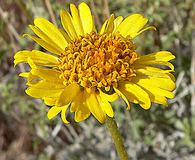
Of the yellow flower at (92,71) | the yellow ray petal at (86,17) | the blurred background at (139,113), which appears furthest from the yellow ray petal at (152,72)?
the blurred background at (139,113)

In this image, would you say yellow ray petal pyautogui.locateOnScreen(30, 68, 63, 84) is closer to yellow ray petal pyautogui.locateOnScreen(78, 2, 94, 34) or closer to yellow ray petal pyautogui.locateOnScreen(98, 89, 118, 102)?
yellow ray petal pyautogui.locateOnScreen(98, 89, 118, 102)

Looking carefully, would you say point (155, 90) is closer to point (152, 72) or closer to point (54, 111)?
point (152, 72)

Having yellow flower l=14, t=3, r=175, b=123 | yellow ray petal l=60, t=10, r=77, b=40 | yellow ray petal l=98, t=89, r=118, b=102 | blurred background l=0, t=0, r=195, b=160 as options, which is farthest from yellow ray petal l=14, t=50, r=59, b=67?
blurred background l=0, t=0, r=195, b=160

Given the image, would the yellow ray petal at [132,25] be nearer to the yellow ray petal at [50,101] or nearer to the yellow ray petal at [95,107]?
the yellow ray petal at [95,107]

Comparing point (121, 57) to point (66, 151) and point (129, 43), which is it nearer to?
point (129, 43)

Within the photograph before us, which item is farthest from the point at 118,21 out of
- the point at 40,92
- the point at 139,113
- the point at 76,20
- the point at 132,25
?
the point at 139,113

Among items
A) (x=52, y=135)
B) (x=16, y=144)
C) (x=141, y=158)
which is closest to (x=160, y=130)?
(x=141, y=158)
